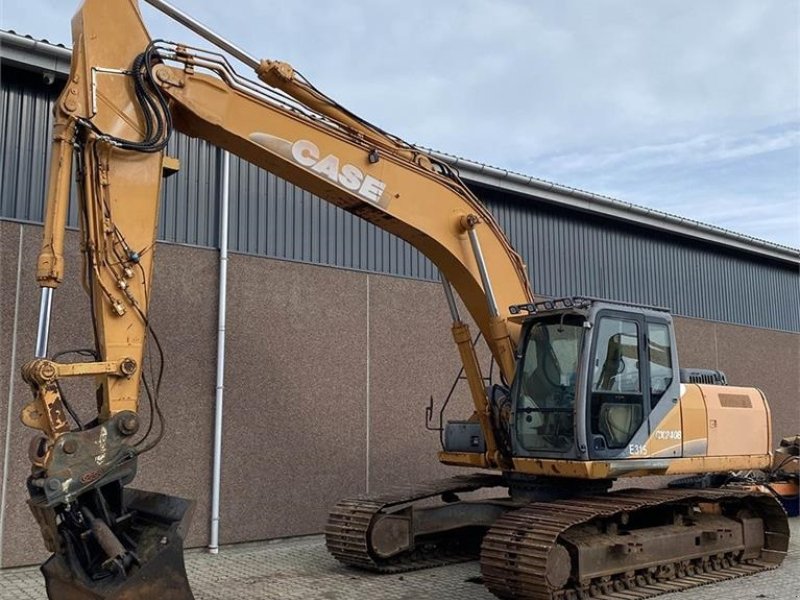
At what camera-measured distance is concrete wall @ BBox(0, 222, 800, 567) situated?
8.95m

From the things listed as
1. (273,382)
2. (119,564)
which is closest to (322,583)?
(273,382)

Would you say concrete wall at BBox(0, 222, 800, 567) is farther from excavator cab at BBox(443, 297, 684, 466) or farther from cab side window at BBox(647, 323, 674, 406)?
cab side window at BBox(647, 323, 674, 406)

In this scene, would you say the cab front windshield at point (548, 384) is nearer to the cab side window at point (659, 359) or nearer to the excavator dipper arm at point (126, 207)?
the cab side window at point (659, 359)

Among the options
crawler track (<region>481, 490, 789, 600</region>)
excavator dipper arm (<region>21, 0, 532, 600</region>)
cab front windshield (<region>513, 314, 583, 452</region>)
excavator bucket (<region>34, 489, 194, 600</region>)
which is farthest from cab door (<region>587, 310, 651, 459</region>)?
excavator bucket (<region>34, 489, 194, 600</region>)

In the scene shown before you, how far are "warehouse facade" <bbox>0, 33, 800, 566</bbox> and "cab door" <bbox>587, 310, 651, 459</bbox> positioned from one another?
4.40 m

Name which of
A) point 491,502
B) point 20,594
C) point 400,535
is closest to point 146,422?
point 20,594

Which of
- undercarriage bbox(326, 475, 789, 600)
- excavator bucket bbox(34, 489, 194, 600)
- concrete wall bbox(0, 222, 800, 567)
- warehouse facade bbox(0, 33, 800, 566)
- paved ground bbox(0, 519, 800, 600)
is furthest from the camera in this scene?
warehouse facade bbox(0, 33, 800, 566)

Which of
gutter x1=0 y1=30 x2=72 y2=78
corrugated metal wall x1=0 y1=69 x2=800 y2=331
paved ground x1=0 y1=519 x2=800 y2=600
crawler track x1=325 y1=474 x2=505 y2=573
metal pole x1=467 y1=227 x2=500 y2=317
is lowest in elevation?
paved ground x1=0 y1=519 x2=800 y2=600

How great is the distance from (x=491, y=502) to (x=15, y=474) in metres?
5.17

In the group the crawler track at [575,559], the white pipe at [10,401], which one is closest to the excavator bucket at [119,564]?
the crawler track at [575,559]

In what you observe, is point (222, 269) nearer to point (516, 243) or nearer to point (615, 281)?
point (516, 243)

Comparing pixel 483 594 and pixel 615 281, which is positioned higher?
pixel 615 281

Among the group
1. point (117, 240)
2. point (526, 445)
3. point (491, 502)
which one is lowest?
point (491, 502)

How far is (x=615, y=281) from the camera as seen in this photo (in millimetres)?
15977
